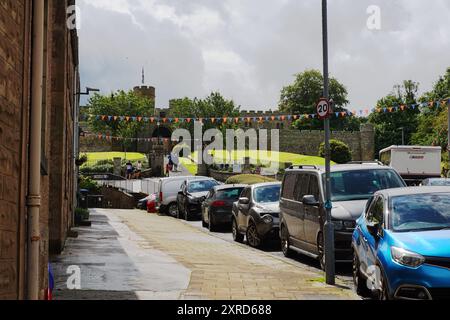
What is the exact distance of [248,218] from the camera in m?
16.6

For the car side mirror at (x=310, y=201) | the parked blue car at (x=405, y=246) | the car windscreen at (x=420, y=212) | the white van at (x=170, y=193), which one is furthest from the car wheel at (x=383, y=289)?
the white van at (x=170, y=193)

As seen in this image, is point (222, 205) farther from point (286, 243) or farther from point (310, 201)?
point (310, 201)

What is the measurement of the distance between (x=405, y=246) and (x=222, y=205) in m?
14.7

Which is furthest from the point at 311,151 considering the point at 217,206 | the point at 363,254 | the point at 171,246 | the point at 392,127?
the point at 363,254

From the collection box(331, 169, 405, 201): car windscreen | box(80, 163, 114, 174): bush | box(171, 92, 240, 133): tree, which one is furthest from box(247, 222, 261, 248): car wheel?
box(171, 92, 240, 133): tree

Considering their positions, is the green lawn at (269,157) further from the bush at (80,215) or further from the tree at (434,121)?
the bush at (80,215)

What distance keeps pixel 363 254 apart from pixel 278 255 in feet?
19.6

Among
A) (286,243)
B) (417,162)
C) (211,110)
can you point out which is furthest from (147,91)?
(286,243)

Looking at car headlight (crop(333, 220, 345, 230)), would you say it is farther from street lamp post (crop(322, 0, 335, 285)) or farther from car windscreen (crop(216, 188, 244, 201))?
car windscreen (crop(216, 188, 244, 201))

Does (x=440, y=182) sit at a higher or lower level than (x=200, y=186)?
higher

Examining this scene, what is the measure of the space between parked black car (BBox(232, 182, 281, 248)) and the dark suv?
1.31m

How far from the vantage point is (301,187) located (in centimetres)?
1353

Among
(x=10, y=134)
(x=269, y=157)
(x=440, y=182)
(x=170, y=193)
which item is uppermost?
(x=269, y=157)
